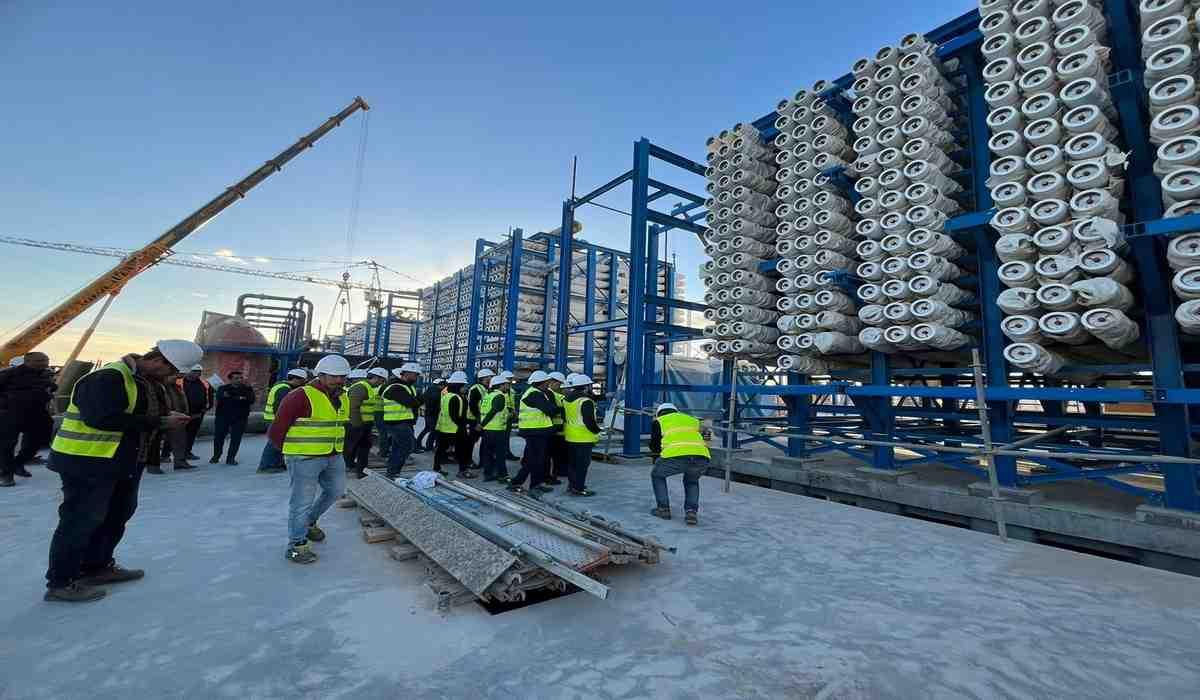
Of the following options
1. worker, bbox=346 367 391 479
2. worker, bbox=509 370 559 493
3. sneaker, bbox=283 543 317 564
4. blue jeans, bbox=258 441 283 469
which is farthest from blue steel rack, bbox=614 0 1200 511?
sneaker, bbox=283 543 317 564

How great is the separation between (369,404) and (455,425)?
54.3 inches

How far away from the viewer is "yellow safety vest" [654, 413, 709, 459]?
223 inches

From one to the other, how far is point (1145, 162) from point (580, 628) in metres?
7.53

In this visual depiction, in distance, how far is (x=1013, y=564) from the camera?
4500mm

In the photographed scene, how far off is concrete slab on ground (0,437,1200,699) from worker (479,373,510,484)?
2855 mm

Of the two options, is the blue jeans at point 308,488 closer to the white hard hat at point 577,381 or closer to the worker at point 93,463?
the worker at point 93,463

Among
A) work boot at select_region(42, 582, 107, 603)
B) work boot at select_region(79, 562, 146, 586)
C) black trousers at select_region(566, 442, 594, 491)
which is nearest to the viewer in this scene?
work boot at select_region(42, 582, 107, 603)

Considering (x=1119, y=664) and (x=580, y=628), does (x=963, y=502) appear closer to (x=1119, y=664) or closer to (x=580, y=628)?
(x=1119, y=664)

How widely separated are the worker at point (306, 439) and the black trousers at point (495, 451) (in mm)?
3215

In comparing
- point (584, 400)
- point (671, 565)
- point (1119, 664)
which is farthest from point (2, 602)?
point (1119, 664)

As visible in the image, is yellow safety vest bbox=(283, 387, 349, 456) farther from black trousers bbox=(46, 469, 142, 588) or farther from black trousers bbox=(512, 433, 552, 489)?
black trousers bbox=(512, 433, 552, 489)

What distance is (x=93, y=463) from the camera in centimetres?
333

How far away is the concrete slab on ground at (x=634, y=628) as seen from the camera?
101 inches

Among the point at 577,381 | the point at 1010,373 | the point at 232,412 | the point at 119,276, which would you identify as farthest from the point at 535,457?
the point at 119,276
